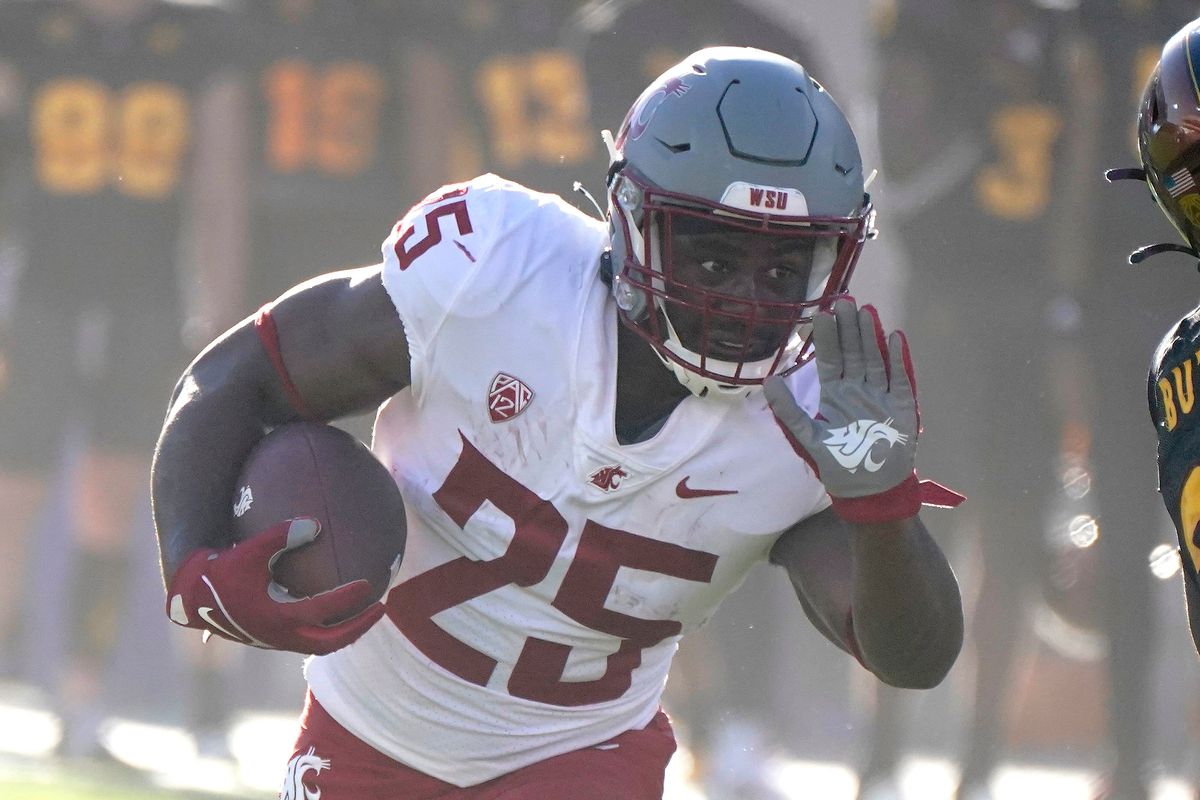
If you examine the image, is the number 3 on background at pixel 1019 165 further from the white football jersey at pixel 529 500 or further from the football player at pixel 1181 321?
the football player at pixel 1181 321

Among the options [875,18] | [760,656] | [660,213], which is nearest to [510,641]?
[660,213]

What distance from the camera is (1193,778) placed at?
4.62 meters

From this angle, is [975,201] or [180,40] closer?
[975,201]

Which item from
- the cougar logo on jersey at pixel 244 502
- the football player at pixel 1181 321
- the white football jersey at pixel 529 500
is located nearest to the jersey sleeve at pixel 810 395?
the white football jersey at pixel 529 500

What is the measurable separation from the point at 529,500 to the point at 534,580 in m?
0.12

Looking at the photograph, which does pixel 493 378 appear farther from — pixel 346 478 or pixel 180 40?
pixel 180 40

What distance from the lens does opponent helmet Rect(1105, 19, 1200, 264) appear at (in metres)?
2.17

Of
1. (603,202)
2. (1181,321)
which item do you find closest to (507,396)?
(1181,321)

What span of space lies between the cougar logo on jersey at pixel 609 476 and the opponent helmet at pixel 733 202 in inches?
6.2

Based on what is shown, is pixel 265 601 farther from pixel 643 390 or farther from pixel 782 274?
pixel 782 274

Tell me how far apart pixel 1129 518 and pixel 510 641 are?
255cm

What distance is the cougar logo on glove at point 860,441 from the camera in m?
2.21

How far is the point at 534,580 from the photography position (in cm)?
262

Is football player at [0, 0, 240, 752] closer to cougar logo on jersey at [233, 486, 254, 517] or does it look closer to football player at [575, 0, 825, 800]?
football player at [575, 0, 825, 800]
